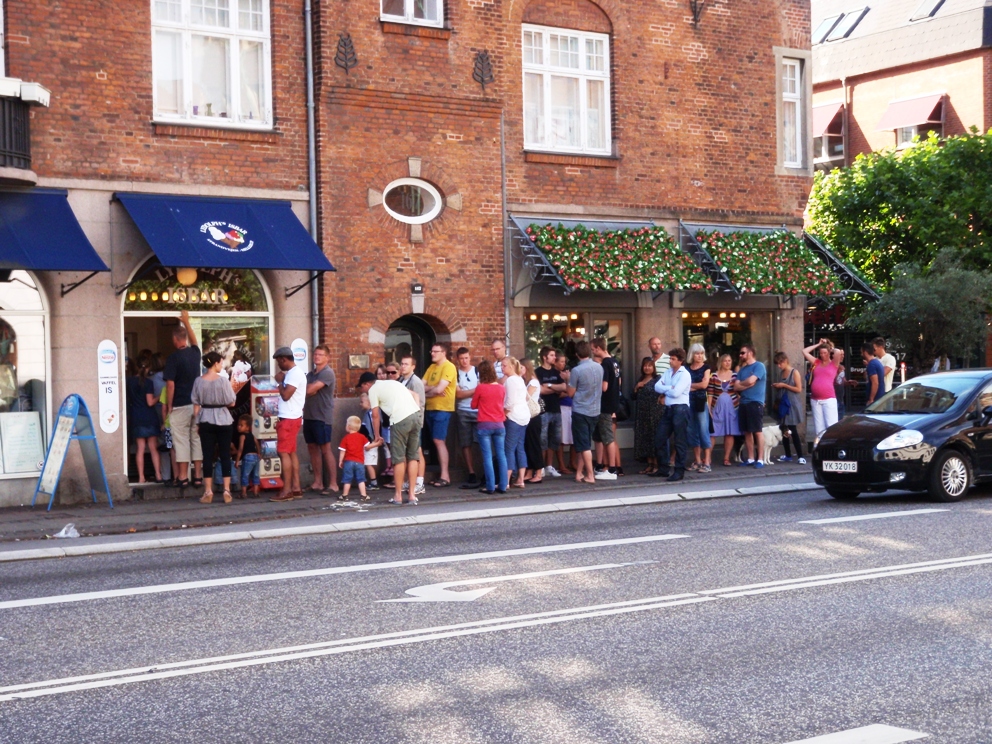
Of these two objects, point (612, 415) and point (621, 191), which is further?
point (621, 191)

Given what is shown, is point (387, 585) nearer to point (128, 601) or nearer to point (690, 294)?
point (128, 601)

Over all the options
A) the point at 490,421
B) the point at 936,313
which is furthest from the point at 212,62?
the point at 936,313

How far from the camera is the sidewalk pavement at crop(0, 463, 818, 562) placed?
13242 mm

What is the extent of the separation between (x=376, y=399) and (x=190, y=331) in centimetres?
271

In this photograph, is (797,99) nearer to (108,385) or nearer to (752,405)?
(752,405)

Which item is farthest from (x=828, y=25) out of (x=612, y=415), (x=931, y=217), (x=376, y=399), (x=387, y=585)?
(x=387, y=585)

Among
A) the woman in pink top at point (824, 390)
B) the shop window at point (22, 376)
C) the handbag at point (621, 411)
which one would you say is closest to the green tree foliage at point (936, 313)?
the woman in pink top at point (824, 390)

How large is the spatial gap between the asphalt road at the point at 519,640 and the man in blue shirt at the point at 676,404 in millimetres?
5803

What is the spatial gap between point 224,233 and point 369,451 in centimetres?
345

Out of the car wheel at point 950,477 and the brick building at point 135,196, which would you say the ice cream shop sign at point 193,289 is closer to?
the brick building at point 135,196

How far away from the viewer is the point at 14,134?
51.2 feet

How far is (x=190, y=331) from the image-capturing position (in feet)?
54.5

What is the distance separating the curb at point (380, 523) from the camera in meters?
12.5

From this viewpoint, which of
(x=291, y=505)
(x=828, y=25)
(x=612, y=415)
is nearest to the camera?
(x=291, y=505)
